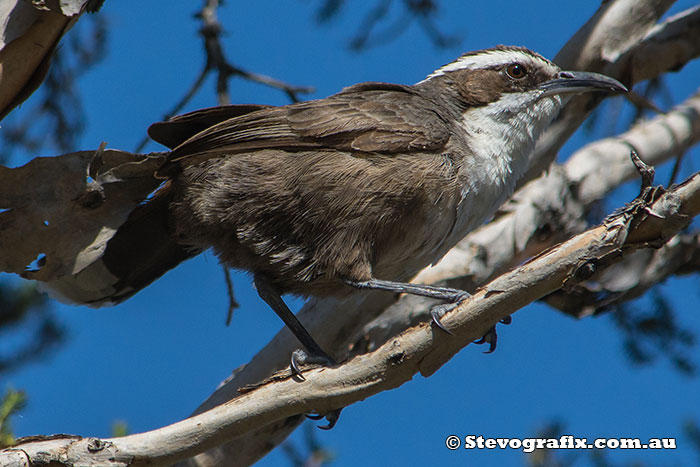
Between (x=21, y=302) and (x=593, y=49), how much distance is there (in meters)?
5.32

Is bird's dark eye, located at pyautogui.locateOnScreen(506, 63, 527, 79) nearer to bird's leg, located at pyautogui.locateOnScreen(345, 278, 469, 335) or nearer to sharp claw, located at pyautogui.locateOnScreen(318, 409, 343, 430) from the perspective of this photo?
bird's leg, located at pyautogui.locateOnScreen(345, 278, 469, 335)

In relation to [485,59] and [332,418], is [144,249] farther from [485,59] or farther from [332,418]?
[485,59]

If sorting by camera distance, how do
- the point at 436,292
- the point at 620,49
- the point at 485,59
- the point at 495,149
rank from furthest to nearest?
the point at 620,49 < the point at 485,59 < the point at 495,149 < the point at 436,292

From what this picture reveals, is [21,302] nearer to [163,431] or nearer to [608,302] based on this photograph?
[163,431]

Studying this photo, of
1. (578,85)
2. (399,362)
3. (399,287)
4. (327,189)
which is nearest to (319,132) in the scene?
(327,189)

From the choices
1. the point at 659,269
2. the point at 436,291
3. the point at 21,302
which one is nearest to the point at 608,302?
the point at 659,269

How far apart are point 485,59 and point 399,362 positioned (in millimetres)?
2489

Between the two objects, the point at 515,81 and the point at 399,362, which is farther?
the point at 515,81

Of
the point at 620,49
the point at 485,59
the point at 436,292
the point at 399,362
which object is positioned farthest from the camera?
the point at 620,49

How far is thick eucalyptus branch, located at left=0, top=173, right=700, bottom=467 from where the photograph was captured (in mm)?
2924

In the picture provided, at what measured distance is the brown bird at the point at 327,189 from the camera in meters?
3.95

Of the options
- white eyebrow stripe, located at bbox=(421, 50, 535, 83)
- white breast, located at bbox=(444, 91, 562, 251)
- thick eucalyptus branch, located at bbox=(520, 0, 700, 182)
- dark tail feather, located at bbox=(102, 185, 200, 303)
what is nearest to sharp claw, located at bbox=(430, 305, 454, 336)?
white breast, located at bbox=(444, 91, 562, 251)

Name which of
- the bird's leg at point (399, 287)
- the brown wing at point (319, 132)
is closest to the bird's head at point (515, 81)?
the brown wing at point (319, 132)

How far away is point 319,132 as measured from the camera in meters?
4.07
